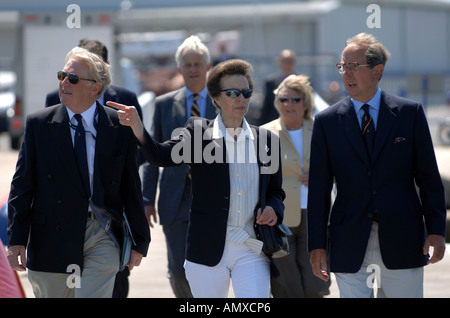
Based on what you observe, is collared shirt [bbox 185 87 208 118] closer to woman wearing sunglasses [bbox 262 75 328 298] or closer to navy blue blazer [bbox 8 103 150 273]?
woman wearing sunglasses [bbox 262 75 328 298]

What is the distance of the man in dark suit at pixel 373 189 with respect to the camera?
4660mm

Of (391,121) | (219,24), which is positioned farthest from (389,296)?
Answer: (219,24)

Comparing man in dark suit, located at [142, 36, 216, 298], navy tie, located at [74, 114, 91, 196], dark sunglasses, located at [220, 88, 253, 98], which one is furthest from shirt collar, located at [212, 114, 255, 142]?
man in dark suit, located at [142, 36, 216, 298]

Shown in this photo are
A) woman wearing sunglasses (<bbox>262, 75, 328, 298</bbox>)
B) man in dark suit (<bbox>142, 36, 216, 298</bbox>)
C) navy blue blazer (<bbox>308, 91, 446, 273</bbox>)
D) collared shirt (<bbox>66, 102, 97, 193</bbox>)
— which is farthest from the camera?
woman wearing sunglasses (<bbox>262, 75, 328, 298</bbox>)

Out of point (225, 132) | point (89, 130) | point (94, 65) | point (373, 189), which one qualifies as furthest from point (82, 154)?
point (373, 189)

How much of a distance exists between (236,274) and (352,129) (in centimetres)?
102

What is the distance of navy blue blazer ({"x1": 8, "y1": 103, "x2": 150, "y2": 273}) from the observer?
15.4ft

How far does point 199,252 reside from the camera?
4.82m

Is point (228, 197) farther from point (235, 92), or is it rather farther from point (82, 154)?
point (82, 154)

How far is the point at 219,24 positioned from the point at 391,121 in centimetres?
3920

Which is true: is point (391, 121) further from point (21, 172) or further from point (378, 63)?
point (21, 172)

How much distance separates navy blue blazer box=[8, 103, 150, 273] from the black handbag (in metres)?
0.78

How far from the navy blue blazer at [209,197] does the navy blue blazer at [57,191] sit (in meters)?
0.34

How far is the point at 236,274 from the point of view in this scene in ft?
15.8
